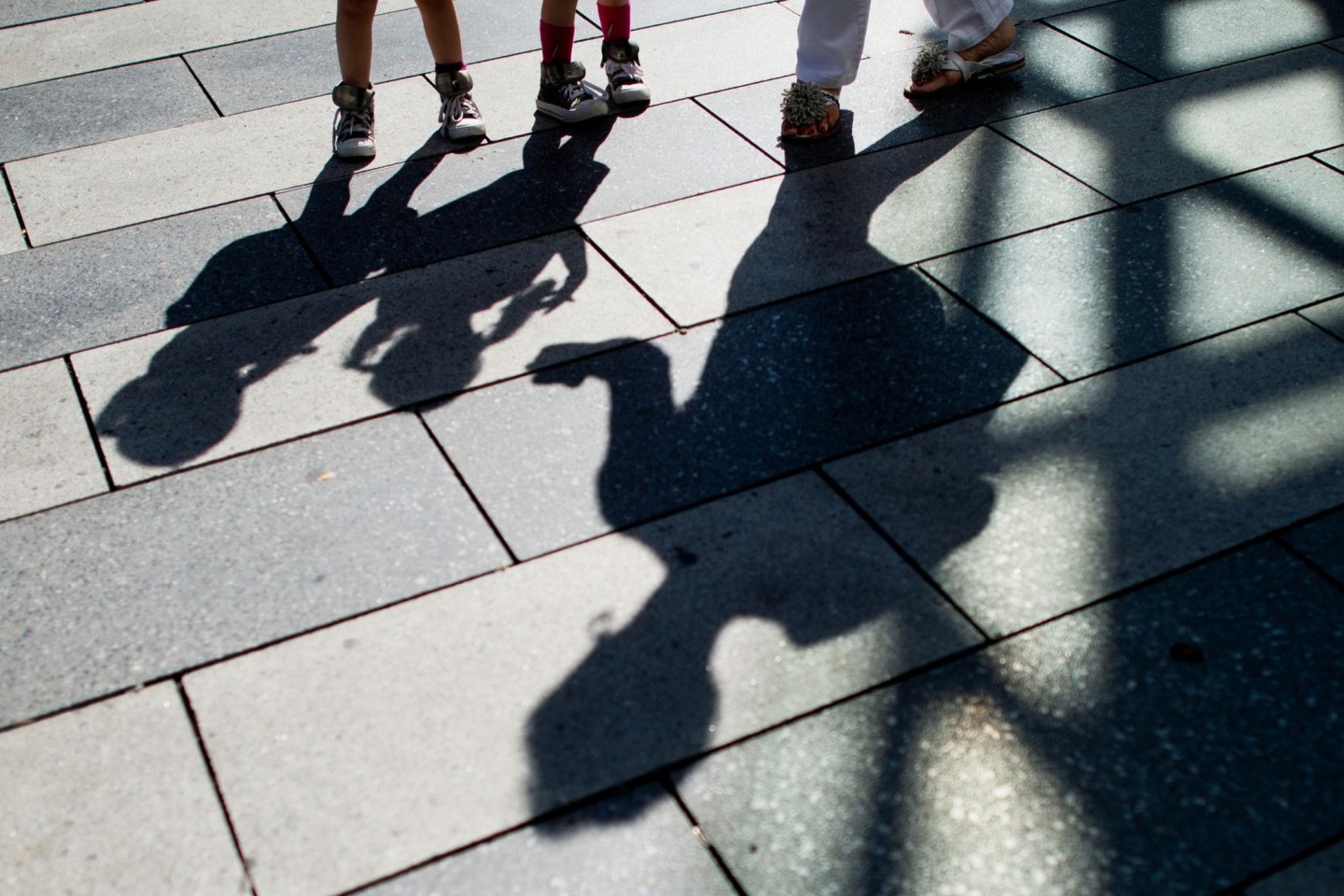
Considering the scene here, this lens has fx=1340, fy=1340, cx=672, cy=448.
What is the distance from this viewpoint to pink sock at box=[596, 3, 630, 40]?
5.17m

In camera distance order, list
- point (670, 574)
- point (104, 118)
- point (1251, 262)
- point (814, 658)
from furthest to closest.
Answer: point (104, 118) < point (1251, 262) < point (670, 574) < point (814, 658)

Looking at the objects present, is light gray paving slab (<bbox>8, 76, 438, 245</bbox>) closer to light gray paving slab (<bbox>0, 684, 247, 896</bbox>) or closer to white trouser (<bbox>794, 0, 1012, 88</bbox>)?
white trouser (<bbox>794, 0, 1012, 88</bbox>)

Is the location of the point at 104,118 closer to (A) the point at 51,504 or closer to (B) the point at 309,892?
(A) the point at 51,504

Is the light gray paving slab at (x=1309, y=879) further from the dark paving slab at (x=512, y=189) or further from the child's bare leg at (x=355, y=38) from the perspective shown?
the child's bare leg at (x=355, y=38)

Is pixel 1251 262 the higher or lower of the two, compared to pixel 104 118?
higher

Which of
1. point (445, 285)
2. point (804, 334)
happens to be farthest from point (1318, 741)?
point (445, 285)

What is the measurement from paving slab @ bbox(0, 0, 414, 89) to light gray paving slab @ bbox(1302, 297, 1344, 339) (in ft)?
13.7

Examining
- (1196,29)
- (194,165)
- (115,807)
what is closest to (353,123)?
(194,165)

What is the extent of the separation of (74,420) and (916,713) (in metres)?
2.41

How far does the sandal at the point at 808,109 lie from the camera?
483cm

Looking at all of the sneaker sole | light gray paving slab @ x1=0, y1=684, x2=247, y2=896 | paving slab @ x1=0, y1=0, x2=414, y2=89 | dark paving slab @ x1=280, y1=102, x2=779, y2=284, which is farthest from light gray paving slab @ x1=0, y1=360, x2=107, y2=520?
paving slab @ x1=0, y1=0, x2=414, y2=89

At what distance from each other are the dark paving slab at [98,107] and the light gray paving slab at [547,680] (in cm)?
308

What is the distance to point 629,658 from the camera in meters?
2.87

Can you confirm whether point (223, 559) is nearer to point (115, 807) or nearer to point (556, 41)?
point (115, 807)
